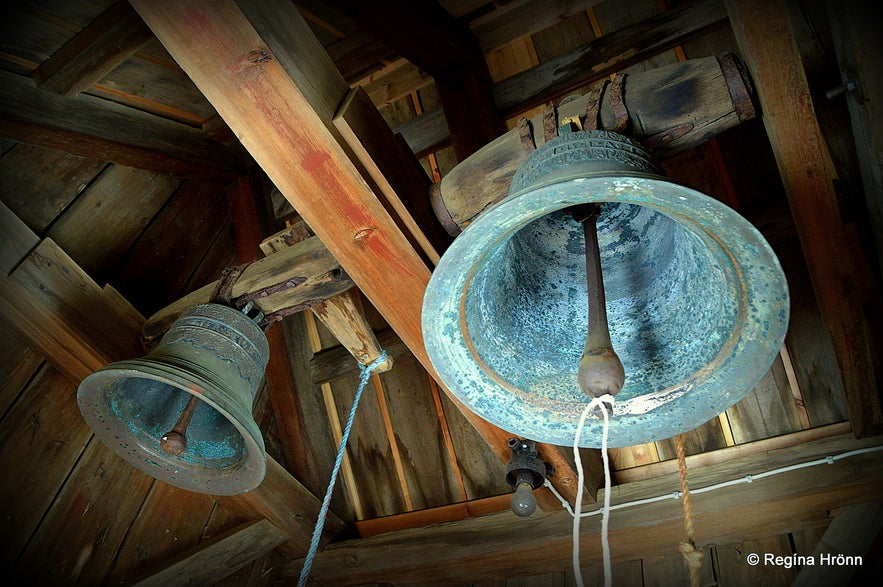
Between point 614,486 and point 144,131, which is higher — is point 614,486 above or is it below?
below

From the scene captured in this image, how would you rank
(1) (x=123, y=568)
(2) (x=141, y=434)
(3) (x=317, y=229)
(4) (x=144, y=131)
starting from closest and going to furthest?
(3) (x=317, y=229) → (2) (x=141, y=434) → (1) (x=123, y=568) → (4) (x=144, y=131)

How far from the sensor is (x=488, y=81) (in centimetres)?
244

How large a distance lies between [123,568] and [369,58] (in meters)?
2.17

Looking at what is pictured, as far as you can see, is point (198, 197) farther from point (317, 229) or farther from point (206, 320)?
point (317, 229)

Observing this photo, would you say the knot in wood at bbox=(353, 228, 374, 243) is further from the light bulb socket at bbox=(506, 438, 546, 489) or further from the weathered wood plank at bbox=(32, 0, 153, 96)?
the weathered wood plank at bbox=(32, 0, 153, 96)

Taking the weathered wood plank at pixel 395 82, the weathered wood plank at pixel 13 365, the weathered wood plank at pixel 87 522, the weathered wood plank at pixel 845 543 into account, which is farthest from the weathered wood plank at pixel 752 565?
the weathered wood plank at pixel 13 365

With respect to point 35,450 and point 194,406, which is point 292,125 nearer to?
point 194,406

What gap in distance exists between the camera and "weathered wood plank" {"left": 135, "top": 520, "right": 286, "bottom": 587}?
83.9 inches

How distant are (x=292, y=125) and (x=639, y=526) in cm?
157

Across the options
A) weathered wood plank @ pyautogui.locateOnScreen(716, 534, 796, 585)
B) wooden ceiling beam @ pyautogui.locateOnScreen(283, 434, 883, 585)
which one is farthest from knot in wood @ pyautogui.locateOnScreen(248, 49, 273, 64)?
weathered wood plank @ pyautogui.locateOnScreen(716, 534, 796, 585)

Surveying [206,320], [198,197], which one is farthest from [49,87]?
[206,320]

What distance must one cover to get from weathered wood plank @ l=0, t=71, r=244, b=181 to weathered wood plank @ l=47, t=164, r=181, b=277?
0.13m

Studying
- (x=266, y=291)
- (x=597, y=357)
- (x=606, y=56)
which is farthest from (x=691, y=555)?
(x=606, y=56)
